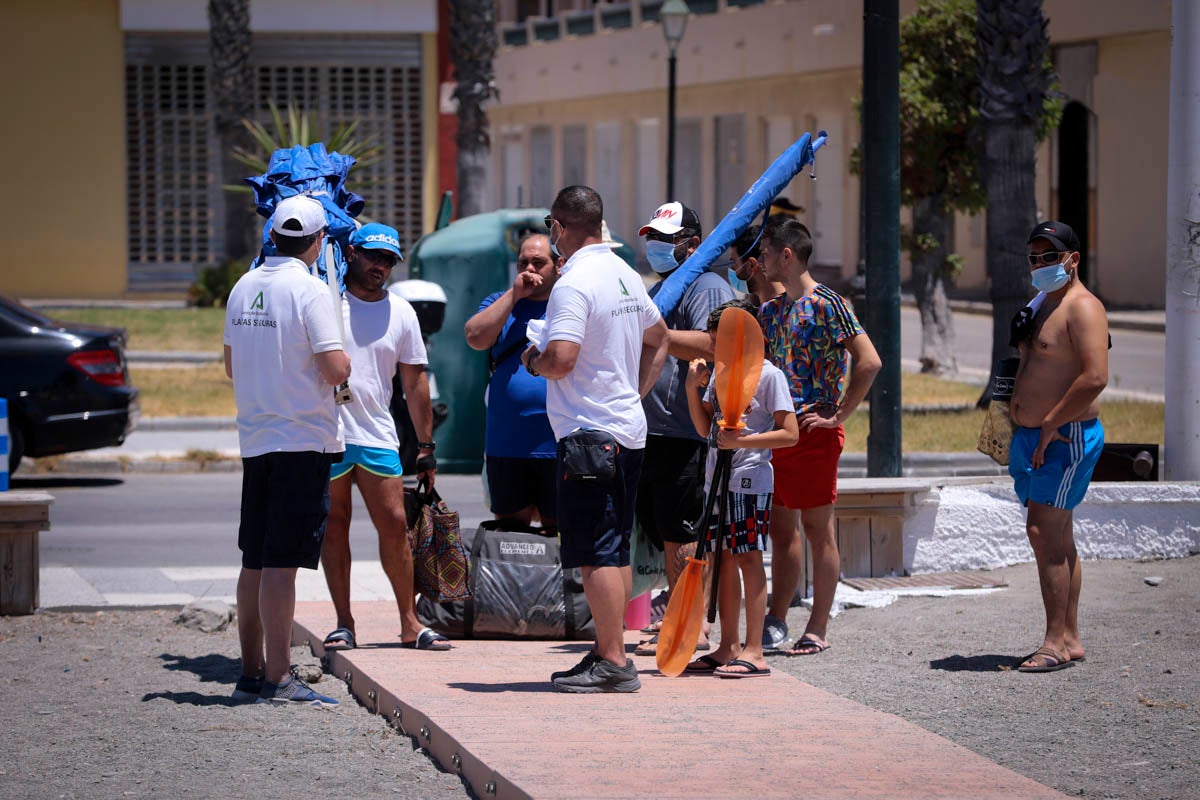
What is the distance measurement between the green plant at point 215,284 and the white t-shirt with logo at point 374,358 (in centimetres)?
2322

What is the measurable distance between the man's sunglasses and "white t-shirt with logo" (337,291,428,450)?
2502 mm

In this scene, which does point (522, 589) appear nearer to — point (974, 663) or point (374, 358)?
point (374, 358)

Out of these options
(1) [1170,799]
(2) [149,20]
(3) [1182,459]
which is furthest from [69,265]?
(1) [1170,799]

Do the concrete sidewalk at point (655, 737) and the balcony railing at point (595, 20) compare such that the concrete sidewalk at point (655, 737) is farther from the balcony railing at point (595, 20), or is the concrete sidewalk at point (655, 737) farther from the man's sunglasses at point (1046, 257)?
the balcony railing at point (595, 20)

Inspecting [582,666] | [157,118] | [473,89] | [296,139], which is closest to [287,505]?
[582,666]

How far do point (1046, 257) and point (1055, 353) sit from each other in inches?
14.7

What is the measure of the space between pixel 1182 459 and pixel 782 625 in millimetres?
3023

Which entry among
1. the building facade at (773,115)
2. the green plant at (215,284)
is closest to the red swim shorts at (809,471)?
the building facade at (773,115)

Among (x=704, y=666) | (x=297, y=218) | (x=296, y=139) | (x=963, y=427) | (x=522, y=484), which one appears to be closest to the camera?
(x=297, y=218)

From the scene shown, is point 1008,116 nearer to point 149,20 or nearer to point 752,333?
point 752,333

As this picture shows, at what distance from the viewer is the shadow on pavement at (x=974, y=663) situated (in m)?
6.88

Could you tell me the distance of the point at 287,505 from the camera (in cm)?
611

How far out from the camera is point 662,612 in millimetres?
7758

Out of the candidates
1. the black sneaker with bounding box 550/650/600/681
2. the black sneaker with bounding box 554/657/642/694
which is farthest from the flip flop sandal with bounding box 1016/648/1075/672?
the black sneaker with bounding box 550/650/600/681
